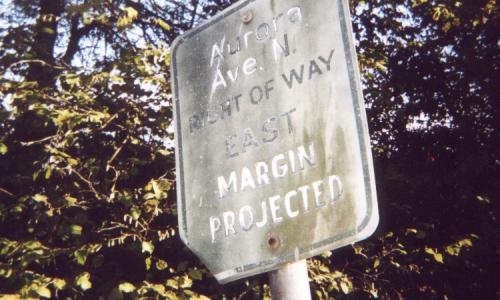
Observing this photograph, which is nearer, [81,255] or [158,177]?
[81,255]

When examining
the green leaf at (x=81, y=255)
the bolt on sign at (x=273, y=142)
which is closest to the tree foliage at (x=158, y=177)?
the green leaf at (x=81, y=255)

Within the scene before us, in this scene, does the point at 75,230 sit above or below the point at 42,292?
above

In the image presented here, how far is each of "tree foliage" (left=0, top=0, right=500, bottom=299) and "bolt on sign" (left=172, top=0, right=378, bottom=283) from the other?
2.07m

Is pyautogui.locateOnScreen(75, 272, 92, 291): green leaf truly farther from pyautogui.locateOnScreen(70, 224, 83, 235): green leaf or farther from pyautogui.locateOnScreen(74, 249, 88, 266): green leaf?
pyautogui.locateOnScreen(70, 224, 83, 235): green leaf

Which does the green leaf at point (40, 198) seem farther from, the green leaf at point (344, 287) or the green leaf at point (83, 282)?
the green leaf at point (344, 287)

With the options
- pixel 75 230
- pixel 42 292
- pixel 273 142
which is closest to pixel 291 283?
pixel 273 142

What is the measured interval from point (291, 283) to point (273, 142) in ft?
0.90

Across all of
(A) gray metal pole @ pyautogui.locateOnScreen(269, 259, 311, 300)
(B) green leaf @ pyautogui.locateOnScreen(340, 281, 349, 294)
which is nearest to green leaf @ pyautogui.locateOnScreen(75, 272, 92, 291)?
(B) green leaf @ pyautogui.locateOnScreen(340, 281, 349, 294)

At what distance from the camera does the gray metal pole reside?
0.86 m

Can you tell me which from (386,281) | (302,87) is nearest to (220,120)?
(302,87)

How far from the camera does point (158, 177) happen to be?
373 cm

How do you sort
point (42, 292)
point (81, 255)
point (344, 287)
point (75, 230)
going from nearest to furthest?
point (42, 292) → point (81, 255) → point (75, 230) → point (344, 287)

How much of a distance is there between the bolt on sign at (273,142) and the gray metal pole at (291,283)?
0.09 feet

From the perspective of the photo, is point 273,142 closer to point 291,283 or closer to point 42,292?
point 291,283
